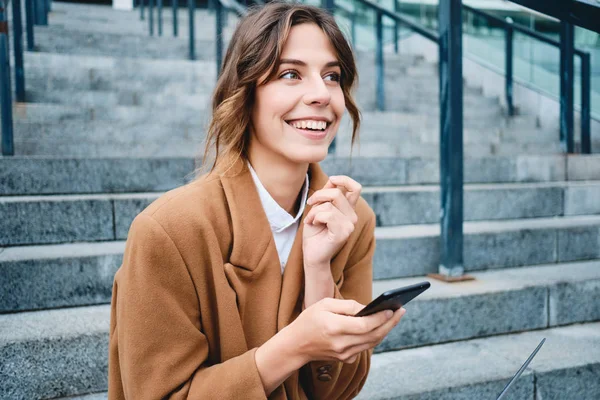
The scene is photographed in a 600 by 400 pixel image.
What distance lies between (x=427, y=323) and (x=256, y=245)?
1.29 metres

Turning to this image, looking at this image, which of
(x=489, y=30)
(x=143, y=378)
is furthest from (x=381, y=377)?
(x=489, y=30)

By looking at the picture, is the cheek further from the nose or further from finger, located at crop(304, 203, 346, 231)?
finger, located at crop(304, 203, 346, 231)

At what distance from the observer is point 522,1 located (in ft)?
6.35

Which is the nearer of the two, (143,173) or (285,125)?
(285,125)

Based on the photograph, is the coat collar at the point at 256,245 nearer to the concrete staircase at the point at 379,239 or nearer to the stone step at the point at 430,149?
the concrete staircase at the point at 379,239

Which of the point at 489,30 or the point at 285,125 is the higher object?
the point at 489,30

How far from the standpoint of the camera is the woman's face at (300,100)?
1.27 meters

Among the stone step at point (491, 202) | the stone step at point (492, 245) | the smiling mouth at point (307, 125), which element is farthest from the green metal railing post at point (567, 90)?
the smiling mouth at point (307, 125)

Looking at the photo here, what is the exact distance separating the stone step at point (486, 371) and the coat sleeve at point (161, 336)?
842mm

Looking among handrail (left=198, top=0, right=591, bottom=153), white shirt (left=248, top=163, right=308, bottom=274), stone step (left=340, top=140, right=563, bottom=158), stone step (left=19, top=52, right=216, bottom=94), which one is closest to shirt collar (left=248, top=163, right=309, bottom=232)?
white shirt (left=248, top=163, right=308, bottom=274)

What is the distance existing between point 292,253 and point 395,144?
125 inches

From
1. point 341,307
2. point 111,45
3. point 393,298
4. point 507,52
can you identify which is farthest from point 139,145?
point 507,52

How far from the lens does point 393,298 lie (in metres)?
0.98

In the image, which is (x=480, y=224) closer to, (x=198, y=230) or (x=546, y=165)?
(x=546, y=165)
